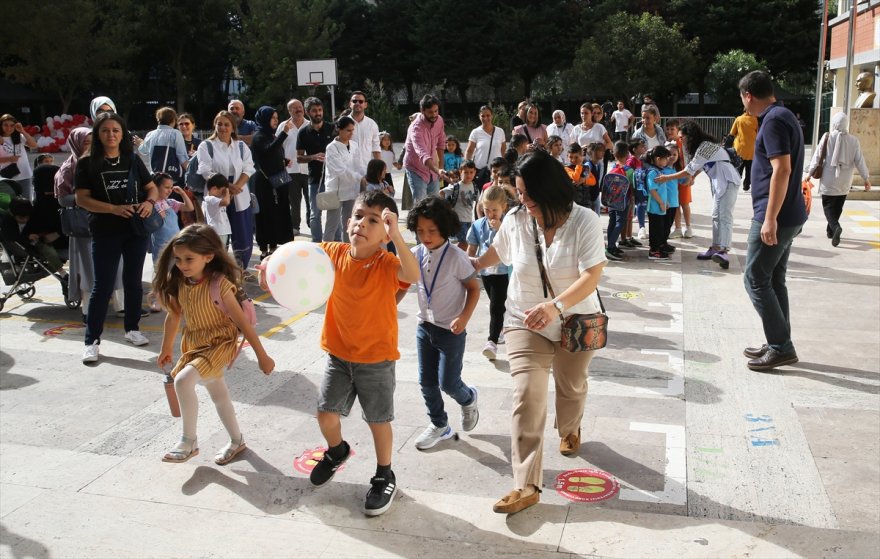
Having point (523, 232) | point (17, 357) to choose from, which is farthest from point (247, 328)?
point (17, 357)

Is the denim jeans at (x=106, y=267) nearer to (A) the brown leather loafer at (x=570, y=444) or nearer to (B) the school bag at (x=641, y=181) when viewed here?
(A) the brown leather loafer at (x=570, y=444)

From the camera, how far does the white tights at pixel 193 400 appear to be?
4.61 m

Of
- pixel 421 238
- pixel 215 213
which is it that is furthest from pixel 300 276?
pixel 215 213

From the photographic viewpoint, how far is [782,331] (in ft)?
20.5

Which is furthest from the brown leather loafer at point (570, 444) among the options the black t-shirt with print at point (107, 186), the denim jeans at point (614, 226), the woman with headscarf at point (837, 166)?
the woman with headscarf at point (837, 166)

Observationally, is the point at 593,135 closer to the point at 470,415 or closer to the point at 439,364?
the point at 470,415

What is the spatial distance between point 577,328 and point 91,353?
4459 mm

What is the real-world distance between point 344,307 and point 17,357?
169 inches

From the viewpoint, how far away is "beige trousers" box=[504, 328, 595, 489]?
161 inches

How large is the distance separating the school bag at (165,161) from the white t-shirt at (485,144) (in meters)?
3.80

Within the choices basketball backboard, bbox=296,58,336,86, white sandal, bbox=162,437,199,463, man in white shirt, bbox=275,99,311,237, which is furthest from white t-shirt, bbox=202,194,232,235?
basketball backboard, bbox=296,58,336,86

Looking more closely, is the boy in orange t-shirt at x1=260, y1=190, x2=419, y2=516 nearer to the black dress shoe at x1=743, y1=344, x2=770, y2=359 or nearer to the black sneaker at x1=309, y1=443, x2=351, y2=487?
the black sneaker at x1=309, y1=443, x2=351, y2=487

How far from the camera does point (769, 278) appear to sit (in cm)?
621

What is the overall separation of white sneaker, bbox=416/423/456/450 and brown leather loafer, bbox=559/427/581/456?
686 mm
